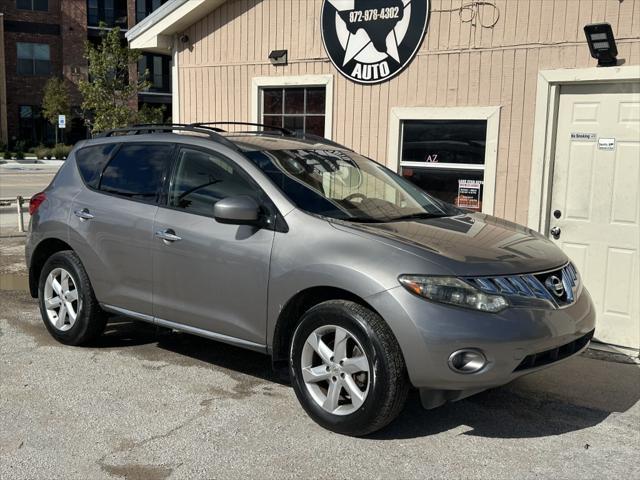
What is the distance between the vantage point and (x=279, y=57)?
8117 millimetres

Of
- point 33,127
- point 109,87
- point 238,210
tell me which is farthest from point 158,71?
point 238,210

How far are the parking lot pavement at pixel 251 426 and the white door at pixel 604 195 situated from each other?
0.75 meters

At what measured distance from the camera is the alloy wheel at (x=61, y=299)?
555 centimetres

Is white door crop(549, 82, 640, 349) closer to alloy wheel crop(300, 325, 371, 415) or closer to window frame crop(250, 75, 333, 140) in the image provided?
window frame crop(250, 75, 333, 140)

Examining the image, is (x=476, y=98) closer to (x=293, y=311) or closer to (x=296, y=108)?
(x=296, y=108)

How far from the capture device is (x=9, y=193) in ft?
64.8

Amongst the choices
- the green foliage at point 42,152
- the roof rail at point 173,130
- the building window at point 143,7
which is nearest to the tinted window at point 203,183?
the roof rail at point 173,130

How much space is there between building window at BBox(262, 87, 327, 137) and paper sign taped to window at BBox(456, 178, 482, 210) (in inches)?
72.6

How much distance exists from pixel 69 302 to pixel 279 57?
3.95 m

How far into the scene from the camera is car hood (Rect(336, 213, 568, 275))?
148 inches

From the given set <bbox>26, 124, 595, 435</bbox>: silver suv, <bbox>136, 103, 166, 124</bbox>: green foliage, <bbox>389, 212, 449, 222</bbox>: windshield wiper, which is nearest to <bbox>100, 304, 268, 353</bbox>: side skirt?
<bbox>26, 124, 595, 435</bbox>: silver suv

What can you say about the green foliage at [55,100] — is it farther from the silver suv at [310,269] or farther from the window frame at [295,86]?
the silver suv at [310,269]

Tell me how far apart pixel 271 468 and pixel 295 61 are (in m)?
5.48

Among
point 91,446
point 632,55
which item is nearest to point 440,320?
point 91,446
